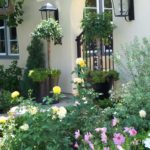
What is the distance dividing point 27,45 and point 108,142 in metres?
7.69

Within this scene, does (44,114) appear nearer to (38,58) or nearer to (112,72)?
(112,72)

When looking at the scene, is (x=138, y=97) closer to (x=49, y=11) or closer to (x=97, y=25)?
(x=97, y=25)

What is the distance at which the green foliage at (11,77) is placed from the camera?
1094cm

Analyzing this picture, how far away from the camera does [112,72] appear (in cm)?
823

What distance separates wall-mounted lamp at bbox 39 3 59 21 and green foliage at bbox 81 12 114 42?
1.56 m

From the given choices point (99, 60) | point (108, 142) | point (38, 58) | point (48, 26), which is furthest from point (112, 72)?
point (108, 142)

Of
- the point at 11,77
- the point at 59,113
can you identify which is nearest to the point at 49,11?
the point at 11,77

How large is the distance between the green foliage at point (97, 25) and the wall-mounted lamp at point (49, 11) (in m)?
1.56

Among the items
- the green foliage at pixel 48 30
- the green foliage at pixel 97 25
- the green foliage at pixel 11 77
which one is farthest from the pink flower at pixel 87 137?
the green foliage at pixel 11 77

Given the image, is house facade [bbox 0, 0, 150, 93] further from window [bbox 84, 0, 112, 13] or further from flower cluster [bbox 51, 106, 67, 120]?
flower cluster [bbox 51, 106, 67, 120]

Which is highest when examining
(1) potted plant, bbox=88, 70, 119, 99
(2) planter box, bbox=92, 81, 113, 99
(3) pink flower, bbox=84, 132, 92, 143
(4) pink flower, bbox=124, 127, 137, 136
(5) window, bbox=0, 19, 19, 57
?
(5) window, bbox=0, 19, 19, 57

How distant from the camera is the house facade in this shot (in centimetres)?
796

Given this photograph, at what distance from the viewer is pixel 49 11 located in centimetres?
1011

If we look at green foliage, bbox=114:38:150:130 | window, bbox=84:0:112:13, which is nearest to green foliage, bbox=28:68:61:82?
window, bbox=84:0:112:13
